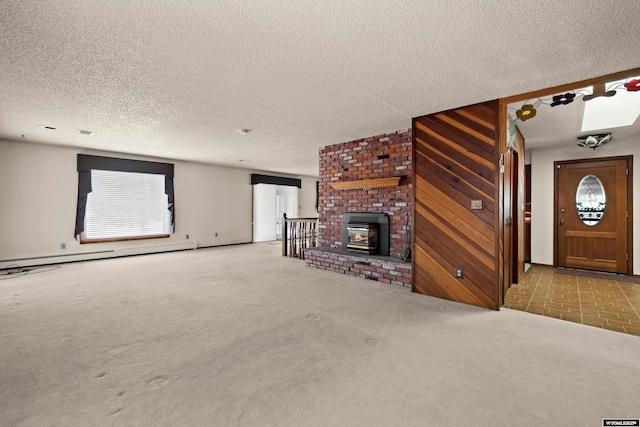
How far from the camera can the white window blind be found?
20.2 ft

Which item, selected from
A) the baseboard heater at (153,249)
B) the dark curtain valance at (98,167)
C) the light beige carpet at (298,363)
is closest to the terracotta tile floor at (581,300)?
the light beige carpet at (298,363)

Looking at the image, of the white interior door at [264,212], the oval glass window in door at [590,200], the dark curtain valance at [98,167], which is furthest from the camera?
the white interior door at [264,212]

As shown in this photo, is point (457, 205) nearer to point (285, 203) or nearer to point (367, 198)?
point (367, 198)

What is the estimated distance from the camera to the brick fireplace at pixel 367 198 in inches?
179

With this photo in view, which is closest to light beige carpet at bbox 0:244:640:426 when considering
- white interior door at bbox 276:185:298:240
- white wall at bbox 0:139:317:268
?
white wall at bbox 0:139:317:268

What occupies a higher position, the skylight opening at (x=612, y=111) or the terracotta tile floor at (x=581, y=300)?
the skylight opening at (x=612, y=111)

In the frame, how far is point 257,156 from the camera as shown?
6879 millimetres

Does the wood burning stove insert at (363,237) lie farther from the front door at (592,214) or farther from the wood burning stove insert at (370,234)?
the front door at (592,214)

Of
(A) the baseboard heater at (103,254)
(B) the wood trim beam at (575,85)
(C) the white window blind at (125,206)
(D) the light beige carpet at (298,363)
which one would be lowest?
(D) the light beige carpet at (298,363)

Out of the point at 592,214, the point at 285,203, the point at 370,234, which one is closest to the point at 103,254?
the point at 285,203

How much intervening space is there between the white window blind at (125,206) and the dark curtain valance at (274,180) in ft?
8.83

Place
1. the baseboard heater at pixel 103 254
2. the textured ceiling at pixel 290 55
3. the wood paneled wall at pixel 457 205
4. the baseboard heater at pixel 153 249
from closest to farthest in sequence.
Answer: the textured ceiling at pixel 290 55 → the wood paneled wall at pixel 457 205 → the baseboard heater at pixel 103 254 → the baseboard heater at pixel 153 249

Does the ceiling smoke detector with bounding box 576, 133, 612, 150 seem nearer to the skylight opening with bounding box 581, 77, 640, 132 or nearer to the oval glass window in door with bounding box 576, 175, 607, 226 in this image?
the skylight opening with bounding box 581, 77, 640, 132

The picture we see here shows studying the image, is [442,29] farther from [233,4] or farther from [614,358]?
[614,358]
